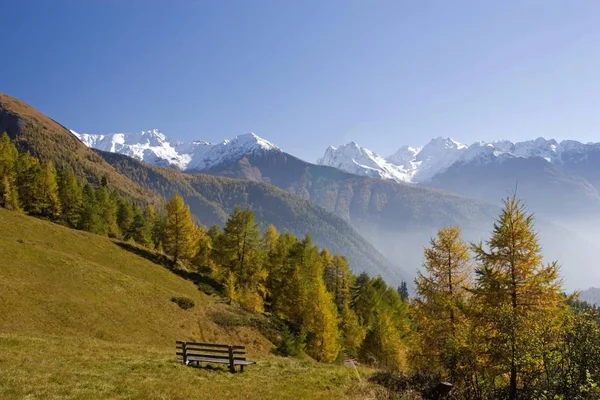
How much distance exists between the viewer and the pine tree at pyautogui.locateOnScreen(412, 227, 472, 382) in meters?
26.6

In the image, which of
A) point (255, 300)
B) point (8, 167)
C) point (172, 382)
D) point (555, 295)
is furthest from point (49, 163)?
point (555, 295)

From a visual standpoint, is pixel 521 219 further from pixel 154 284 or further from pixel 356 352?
pixel 356 352

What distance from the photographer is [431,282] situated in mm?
28922

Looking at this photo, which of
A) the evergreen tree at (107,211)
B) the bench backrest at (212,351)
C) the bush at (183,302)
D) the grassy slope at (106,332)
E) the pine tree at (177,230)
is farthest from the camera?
the evergreen tree at (107,211)

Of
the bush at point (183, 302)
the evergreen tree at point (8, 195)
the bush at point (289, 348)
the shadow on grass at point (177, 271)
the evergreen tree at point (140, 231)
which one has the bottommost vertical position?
the bush at point (289, 348)

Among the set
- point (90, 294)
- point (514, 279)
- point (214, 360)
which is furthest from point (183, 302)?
point (514, 279)

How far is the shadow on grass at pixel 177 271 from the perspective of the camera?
202 feet

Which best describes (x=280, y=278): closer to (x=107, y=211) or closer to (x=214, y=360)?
(x=107, y=211)

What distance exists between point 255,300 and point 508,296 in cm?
4385

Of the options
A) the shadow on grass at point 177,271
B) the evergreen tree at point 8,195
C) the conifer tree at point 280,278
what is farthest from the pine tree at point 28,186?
the conifer tree at point 280,278

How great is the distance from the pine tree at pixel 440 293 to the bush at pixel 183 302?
29.9 metres

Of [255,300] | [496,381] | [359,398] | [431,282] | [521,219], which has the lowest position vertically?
[255,300]

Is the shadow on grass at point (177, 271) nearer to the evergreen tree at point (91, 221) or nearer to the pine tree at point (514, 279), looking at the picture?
the evergreen tree at point (91, 221)

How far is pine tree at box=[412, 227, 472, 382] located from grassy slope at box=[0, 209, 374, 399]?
6315 mm
